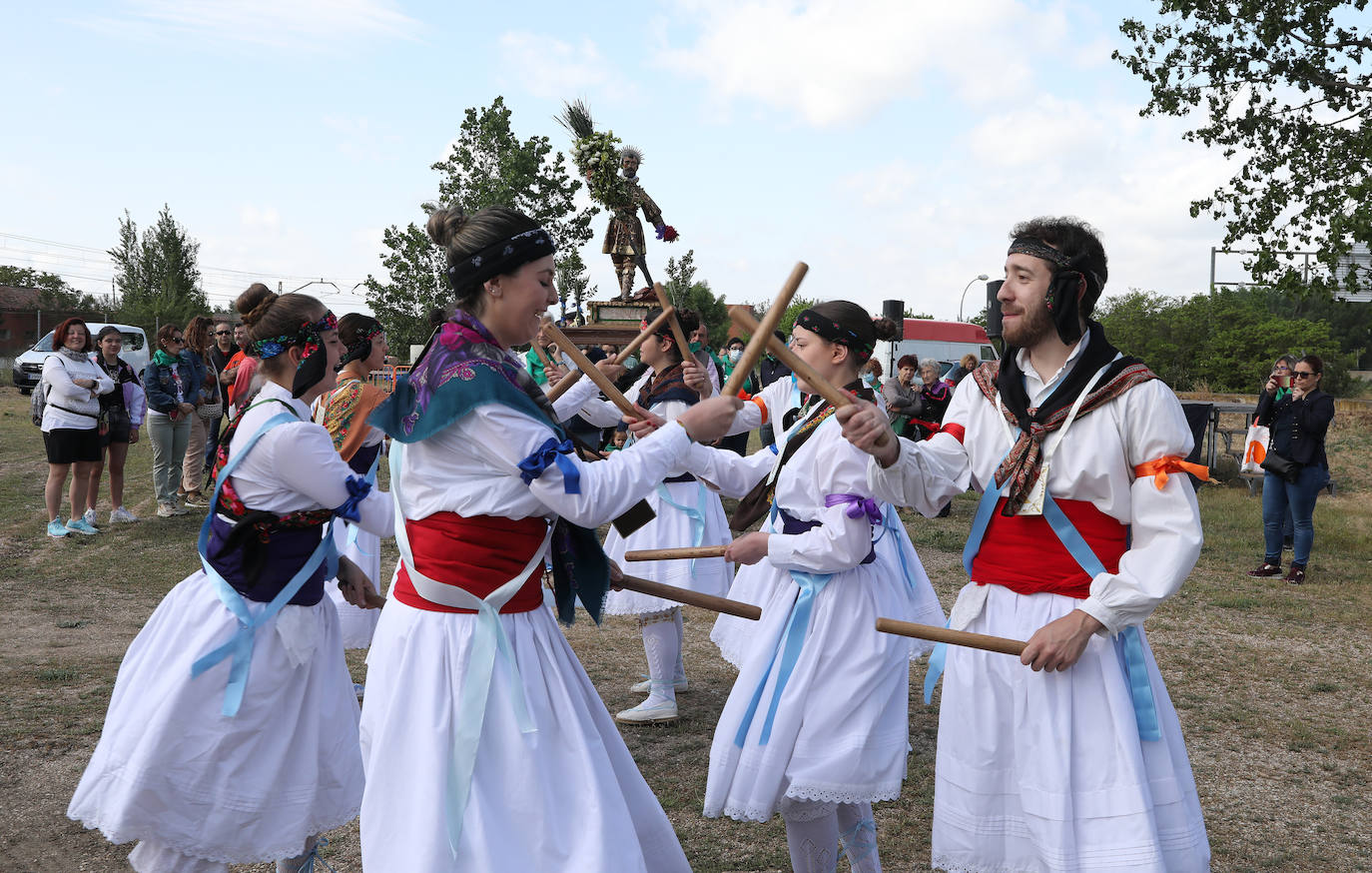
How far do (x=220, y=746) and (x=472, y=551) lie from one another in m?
1.07

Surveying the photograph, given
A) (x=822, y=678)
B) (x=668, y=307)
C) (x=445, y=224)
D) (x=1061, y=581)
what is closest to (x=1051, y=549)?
(x=1061, y=581)

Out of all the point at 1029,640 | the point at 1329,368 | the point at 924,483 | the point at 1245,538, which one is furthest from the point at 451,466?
the point at 1329,368

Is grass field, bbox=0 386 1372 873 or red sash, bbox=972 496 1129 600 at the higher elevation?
red sash, bbox=972 496 1129 600

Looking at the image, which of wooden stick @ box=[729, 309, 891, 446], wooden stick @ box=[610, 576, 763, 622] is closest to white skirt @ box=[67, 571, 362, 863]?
wooden stick @ box=[610, 576, 763, 622]

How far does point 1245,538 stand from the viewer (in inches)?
448

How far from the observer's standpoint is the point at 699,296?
199ft

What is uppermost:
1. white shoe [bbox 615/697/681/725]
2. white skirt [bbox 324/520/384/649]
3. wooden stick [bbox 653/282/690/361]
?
wooden stick [bbox 653/282/690/361]

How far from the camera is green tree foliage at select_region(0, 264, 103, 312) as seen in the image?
1967 inches

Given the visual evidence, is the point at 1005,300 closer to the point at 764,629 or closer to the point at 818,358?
the point at 818,358

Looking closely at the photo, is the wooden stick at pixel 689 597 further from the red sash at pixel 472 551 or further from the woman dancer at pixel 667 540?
the woman dancer at pixel 667 540

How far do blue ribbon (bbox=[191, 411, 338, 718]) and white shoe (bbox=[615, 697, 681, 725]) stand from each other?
2587 mm

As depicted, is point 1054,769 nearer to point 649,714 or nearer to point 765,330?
point 765,330

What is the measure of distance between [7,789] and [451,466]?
3285 millimetres

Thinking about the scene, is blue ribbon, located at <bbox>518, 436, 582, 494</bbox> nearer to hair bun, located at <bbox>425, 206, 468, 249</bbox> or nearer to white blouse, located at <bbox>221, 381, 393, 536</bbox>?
hair bun, located at <bbox>425, 206, 468, 249</bbox>
